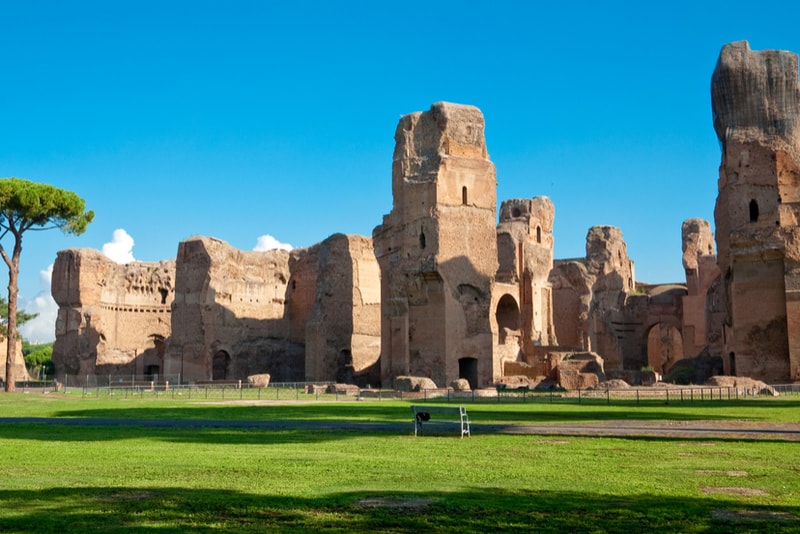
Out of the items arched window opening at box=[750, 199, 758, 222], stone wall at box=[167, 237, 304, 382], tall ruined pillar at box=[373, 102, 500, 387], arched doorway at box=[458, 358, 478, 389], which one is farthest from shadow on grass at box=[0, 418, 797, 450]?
stone wall at box=[167, 237, 304, 382]

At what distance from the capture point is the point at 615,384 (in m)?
33.7

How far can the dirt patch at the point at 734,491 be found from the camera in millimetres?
8008

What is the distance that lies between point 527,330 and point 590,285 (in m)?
10.0

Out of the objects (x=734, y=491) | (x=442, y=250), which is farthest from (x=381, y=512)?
(x=442, y=250)

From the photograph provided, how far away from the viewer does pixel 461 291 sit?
127 feet

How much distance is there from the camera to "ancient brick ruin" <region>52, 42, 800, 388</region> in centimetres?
3672

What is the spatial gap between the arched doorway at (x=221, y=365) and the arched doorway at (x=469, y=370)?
1497cm

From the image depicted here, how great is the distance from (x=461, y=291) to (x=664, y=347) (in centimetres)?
3399

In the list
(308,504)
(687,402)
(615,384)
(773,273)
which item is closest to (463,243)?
(615,384)

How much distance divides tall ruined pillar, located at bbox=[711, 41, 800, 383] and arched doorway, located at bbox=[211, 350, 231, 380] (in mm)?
25846

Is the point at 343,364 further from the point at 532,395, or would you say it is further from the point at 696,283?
the point at 696,283

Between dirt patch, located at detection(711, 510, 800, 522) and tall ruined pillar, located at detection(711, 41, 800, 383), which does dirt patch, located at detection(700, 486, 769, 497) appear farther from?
tall ruined pillar, located at detection(711, 41, 800, 383)

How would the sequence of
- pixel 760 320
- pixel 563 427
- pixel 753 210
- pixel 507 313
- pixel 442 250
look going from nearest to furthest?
pixel 563 427
pixel 760 320
pixel 753 210
pixel 442 250
pixel 507 313

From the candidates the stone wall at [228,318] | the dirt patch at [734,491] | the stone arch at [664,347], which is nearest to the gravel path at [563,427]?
the dirt patch at [734,491]
